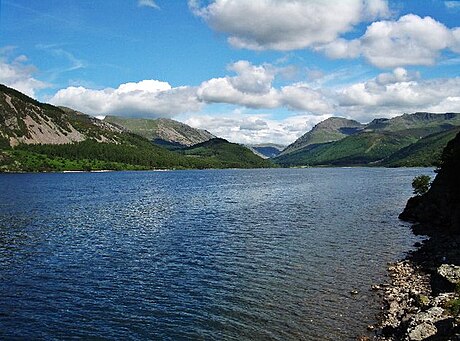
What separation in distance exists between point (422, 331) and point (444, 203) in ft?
206

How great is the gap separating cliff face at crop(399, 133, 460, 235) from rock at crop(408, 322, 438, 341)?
50.1m

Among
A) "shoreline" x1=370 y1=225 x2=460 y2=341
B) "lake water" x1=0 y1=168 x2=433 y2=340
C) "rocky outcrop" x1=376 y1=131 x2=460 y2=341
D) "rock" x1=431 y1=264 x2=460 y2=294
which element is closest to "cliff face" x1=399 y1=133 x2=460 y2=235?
"rocky outcrop" x1=376 y1=131 x2=460 y2=341

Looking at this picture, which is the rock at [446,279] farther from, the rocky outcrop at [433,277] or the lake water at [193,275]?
the lake water at [193,275]

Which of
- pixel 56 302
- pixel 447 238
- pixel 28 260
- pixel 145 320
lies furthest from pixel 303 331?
pixel 447 238

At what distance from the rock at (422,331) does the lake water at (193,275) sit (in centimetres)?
522

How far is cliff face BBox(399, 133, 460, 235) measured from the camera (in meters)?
77.9

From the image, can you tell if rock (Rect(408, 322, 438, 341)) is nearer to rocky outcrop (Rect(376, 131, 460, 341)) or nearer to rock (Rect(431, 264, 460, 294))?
rocky outcrop (Rect(376, 131, 460, 341))

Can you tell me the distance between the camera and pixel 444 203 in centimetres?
8288

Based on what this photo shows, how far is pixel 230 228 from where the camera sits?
265 ft

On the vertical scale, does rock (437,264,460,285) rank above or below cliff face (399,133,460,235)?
below

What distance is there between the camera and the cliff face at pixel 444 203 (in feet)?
256

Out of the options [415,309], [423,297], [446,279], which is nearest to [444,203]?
[446,279]

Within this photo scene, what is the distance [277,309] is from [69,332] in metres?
18.4

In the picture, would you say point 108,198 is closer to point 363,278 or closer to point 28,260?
point 28,260
